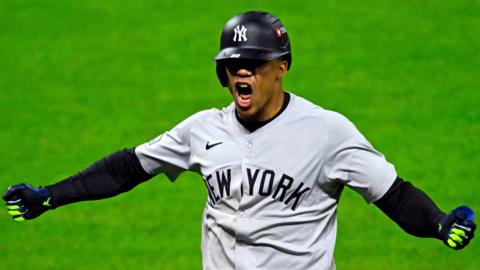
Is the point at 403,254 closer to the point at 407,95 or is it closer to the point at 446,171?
the point at 446,171

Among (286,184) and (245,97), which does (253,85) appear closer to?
(245,97)

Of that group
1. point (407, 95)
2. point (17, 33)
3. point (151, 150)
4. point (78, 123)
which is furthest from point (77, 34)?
point (151, 150)

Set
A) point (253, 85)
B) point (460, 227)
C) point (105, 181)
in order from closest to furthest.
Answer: point (460, 227), point (253, 85), point (105, 181)

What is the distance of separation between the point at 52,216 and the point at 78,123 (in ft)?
5.39

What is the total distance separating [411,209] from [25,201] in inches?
68.9

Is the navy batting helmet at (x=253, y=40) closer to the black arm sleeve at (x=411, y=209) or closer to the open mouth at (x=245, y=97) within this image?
the open mouth at (x=245, y=97)

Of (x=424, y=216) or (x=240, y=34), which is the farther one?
(x=240, y=34)

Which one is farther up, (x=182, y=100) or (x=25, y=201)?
(x=25, y=201)

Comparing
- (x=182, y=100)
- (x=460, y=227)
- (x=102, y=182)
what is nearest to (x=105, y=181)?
(x=102, y=182)

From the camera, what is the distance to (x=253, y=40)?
219 inches

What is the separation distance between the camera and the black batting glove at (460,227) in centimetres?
520

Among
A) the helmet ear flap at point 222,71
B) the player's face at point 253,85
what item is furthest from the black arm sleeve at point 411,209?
the helmet ear flap at point 222,71

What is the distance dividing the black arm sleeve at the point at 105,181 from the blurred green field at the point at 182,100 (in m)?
3.13

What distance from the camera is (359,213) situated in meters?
9.85
